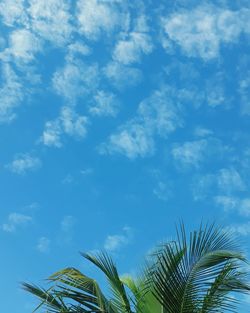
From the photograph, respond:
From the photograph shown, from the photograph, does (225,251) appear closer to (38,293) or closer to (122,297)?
(122,297)

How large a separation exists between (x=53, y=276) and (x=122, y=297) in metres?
1.70

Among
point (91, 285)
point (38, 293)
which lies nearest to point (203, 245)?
point (91, 285)

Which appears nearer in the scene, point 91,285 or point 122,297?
point 91,285

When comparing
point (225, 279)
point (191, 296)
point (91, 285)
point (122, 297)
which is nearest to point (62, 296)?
point (91, 285)

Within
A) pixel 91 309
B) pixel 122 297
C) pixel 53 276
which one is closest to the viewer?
pixel 53 276

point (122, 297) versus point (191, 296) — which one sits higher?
point (122, 297)

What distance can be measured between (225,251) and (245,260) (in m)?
0.29

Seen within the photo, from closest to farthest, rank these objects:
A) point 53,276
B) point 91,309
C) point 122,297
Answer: point 53,276, point 91,309, point 122,297

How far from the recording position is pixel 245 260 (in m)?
7.20

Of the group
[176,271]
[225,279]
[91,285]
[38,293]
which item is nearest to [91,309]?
[91,285]

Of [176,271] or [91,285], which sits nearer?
[176,271]

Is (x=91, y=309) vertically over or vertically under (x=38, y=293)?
under

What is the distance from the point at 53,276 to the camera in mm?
7133

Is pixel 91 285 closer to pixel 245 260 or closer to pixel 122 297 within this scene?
pixel 122 297
